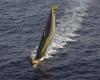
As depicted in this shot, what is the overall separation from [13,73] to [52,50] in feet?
47.3

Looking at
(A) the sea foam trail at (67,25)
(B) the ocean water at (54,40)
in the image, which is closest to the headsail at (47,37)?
(B) the ocean water at (54,40)

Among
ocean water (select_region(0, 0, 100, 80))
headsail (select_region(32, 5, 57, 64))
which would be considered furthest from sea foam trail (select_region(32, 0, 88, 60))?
headsail (select_region(32, 5, 57, 64))

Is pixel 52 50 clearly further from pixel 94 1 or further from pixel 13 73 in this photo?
pixel 94 1

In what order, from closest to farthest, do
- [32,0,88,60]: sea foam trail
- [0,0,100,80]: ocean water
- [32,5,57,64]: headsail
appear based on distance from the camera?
[0,0,100,80]: ocean water < [32,5,57,64]: headsail < [32,0,88,60]: sea foam trail

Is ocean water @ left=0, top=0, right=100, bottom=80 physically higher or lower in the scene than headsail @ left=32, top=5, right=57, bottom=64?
lower

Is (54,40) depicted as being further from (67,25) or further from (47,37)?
(67,25)

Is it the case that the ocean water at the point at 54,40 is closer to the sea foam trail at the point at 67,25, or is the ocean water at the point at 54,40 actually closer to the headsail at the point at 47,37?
the sea foam trail at the point at 67,25

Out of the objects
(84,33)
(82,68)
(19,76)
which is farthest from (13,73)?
(84,33)

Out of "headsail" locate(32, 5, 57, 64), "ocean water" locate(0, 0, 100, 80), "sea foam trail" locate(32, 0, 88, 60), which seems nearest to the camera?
"ocean water" locate(0, 0, 100, 80)

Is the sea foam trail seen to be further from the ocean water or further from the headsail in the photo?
the headsail

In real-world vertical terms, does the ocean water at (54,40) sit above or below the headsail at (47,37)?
below

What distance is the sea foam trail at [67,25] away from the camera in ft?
288

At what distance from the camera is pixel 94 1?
121812 mm

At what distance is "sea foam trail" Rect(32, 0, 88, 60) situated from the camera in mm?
87844
